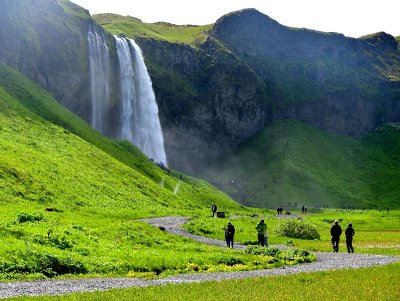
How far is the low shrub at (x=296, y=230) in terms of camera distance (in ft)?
198

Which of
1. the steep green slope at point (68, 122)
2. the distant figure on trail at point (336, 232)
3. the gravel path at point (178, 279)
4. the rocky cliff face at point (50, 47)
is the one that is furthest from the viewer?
the rocky cliff face at point (50, 47)

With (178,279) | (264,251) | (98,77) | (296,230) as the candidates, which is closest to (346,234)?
(264,251)

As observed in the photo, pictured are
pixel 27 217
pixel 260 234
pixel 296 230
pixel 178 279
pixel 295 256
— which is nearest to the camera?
pixel 178 279

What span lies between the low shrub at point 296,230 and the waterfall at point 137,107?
3707 inches

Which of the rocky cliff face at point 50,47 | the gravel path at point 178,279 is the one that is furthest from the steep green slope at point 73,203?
the rocky cliff face at point 50,47

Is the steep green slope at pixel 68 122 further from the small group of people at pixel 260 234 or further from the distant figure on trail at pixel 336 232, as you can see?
the distant figure on trail at pixel 336 232

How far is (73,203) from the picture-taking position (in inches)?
2384

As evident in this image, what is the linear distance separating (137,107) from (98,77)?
1558 cm

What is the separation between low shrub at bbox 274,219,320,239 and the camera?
2371 inches

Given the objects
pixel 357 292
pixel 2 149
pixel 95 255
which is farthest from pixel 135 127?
pixel 357 292

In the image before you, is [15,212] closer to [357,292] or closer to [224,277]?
[224,277]

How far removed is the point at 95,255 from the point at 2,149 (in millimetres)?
42426

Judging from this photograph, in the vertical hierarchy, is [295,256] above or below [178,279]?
above

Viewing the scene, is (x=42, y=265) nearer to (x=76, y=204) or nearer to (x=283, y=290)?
(x=283, y=290)
